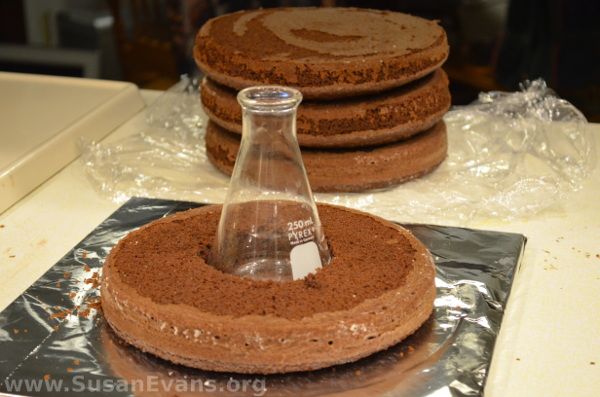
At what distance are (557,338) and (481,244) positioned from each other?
254mm

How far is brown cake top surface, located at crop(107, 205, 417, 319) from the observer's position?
43.8 inches

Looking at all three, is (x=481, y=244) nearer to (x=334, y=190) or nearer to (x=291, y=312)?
(x=334, y=190)

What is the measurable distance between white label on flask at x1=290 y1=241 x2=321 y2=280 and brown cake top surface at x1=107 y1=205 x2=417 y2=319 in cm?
2

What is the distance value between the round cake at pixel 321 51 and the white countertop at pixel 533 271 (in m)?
0.30

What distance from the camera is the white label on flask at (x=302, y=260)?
1178mm

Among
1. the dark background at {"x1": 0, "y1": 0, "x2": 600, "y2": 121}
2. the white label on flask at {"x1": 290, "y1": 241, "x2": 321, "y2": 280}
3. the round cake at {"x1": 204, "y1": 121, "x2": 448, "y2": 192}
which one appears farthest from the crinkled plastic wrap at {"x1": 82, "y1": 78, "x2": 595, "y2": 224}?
the dark background at {"x1": 0, "y1": 0, "x2": 600, "y2": 121}

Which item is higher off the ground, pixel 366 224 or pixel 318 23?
pixel 318 23

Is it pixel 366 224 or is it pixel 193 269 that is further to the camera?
pixel 366 224

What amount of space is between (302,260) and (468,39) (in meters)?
1.84

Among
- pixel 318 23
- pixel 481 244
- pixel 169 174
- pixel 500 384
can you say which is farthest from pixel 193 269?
pixel 318 23

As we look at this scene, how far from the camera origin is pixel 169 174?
70.9 inches

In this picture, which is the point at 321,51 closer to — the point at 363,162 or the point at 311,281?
the point at 363,162

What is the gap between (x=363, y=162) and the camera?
167 cm

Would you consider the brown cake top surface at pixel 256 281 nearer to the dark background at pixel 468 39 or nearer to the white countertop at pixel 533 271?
the white countertop at pixel 533 271
